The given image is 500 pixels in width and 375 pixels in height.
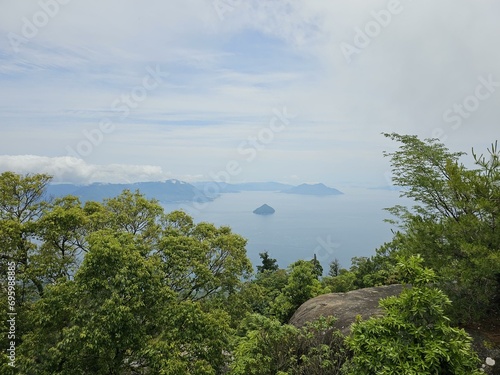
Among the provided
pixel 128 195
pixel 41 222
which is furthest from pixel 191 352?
pixel 128 195

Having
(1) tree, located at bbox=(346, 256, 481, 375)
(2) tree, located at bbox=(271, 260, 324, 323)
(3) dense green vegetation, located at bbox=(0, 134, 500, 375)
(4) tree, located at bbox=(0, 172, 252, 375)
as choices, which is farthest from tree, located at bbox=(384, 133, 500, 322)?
(2) tree, located at bbox=(271, 260, 324, 323)

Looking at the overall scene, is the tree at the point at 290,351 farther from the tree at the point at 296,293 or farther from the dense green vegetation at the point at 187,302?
the tree at the point at 296,293

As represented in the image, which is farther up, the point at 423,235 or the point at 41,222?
the point at 41,222

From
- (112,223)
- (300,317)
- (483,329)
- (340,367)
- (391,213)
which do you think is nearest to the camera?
(340,367)

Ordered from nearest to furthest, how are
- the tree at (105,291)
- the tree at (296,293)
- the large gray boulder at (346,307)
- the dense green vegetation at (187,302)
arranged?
the dense green vegetation at (187,302)
the tree at (105,291)
the large gray boulder at (346,307)
the tree at (296,293)

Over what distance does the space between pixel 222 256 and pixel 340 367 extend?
22.3 feet

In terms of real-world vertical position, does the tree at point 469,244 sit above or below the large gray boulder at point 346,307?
above

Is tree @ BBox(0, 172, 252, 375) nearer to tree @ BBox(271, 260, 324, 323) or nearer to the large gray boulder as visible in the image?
the large gray boulder

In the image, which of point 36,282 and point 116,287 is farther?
point 36,282

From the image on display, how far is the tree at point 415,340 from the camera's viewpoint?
6.19 meters

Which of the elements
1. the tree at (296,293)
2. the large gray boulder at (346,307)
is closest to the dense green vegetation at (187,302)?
the large gray boulder at (346,307)

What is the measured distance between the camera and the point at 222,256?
1394 centimetres

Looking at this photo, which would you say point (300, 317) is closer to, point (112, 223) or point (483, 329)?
point (483, 329)

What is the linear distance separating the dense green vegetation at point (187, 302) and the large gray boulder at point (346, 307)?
2235mm
